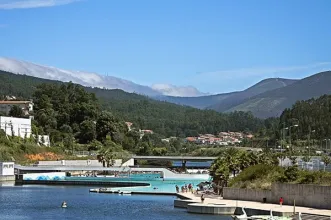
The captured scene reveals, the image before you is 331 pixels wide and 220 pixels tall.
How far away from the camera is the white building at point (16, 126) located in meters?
127

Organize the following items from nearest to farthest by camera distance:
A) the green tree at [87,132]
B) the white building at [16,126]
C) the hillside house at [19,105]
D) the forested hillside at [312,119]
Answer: the white building at [16,126] < the green tree at [87,132] < the hillside house at [19,105] < the forested hillside at [312,119]

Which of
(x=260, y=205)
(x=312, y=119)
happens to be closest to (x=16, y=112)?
(x=312, y=119)

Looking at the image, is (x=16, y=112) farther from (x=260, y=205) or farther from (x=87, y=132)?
(x=260, y=205)

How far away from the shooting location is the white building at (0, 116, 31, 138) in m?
127

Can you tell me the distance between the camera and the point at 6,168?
10462 cm

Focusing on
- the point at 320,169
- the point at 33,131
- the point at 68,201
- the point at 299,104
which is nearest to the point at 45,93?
the point at 33,131

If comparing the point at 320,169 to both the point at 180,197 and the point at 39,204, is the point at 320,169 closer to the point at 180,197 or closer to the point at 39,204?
the point at 180,197

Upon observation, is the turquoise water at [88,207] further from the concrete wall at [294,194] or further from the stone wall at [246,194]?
the concrete wall at [294,194]

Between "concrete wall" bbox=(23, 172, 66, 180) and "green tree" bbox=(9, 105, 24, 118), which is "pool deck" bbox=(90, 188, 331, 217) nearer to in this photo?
"concrete wall" bbox=(23, 172, 66, 180)

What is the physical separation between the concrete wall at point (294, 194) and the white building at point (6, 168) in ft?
167

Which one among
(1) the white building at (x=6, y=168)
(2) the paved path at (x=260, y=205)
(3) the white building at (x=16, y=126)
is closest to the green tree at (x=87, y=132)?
(3) the white building at (x=16, y=126)

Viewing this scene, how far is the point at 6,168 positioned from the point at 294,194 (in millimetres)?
60450

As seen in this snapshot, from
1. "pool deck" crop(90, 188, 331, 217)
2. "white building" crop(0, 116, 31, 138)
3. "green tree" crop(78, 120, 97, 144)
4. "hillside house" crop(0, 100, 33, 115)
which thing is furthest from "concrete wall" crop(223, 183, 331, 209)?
"hillside house" crop(0, 100, 33, 115)

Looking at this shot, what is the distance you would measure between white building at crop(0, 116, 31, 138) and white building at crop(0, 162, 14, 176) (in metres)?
21.8
